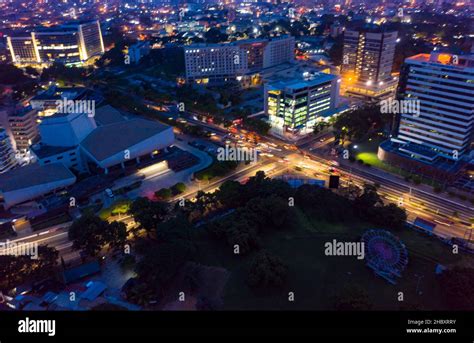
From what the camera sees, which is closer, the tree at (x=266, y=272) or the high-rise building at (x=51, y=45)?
the tree at (x=266, y=272)

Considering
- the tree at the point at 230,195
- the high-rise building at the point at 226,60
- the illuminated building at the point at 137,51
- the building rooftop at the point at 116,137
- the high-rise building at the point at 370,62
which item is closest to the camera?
the tree at the point at 230,195

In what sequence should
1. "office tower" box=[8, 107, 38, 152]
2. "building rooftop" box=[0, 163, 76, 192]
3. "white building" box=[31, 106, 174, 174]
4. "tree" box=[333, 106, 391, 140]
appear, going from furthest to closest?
"tree" box=[333, 106, 391, 140], "office tower" box=[8, 107, 38, 152], "white building" box=[31, 106, 174, 174], "building rooftop" box=[0, 163, 76, 192]

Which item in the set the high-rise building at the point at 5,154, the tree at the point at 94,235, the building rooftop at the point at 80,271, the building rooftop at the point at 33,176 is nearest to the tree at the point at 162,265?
the building rooftop at the point at 80,271

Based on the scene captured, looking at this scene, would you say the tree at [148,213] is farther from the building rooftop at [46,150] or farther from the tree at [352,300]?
the tree at [352,300]

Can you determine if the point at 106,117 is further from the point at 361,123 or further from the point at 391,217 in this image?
the point at 391,217

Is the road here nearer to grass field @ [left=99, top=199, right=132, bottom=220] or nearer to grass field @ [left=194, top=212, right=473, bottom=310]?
grass field @ [left=194, top=212, right=473, bottom=310]

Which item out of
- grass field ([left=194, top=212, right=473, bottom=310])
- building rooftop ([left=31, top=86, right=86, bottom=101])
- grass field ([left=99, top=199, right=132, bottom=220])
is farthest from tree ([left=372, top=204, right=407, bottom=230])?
building rooftop ([left=31, top=86, right=86, bottom=101])
